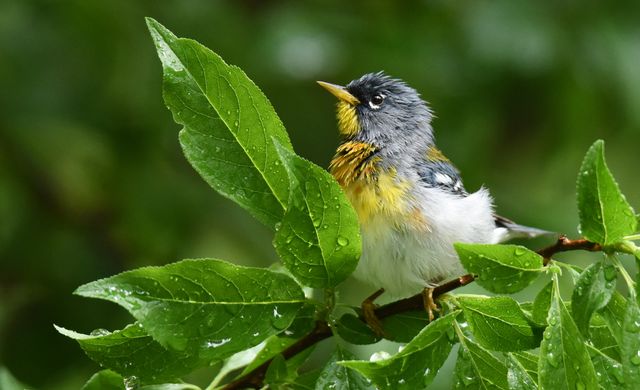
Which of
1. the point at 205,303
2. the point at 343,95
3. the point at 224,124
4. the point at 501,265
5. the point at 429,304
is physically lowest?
the point at 429,304

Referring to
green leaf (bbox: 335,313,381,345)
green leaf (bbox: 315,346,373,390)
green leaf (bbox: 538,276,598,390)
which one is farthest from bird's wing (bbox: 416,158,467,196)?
green leaf (bbox: 538,276,598,390)

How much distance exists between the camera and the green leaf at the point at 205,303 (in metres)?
2.04

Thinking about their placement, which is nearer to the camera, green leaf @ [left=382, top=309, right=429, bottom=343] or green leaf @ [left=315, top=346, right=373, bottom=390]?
green leaf @ [left=315, top=346, right=373, bottom=390]

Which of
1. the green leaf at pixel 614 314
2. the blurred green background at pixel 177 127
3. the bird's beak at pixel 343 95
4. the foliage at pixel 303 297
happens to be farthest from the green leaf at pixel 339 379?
the blurred green background at pixel 177 127

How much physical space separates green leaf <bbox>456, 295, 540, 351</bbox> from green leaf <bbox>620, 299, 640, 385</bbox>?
25 centimetres

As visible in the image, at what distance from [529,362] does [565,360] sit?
38 cm

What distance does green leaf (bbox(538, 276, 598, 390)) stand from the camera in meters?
1.95

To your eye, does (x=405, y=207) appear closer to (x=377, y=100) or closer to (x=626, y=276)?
(x=377, y=100)

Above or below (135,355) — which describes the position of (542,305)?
above

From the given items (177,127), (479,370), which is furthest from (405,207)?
(177,127)

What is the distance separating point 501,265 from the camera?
6.75 ft

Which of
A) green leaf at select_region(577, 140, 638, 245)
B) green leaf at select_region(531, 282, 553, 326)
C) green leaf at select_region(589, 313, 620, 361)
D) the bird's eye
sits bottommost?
green leaf at select_region(589, 313, 620, 361)

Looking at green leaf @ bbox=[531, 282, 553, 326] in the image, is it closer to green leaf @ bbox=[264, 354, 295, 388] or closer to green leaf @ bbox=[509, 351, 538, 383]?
green leaf @ bbox=[509, 351, 538, 383]

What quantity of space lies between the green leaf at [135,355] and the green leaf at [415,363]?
490 millimetres
